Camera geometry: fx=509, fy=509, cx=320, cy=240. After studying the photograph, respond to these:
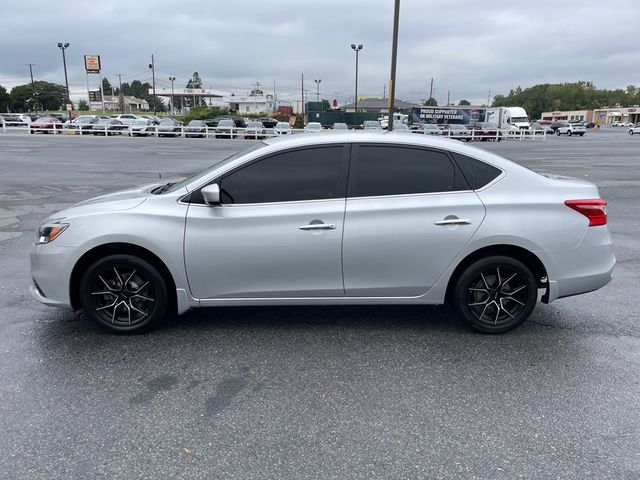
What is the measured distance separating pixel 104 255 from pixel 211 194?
1.05 m

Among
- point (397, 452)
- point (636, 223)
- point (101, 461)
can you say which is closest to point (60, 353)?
point (101, 461)

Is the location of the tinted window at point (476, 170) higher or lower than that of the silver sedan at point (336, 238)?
higher

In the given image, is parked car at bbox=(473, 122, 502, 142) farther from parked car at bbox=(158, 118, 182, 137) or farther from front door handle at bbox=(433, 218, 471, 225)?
front door handle at bbox=(433, 218, 471, 225)

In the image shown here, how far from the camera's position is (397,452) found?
9.29 feet

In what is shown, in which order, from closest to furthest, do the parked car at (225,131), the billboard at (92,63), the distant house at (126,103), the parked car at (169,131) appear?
the parked car at (225,131) → the parked car at (169,131) → the billboard at (92,63) → the distant house at (126,103)

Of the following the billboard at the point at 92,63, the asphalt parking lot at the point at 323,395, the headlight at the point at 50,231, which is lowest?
the asphalt parking lot at the point at 323,395

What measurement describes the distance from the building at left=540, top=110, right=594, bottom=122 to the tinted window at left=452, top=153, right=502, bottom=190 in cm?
14543

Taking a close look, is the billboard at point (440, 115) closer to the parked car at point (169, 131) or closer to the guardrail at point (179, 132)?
the guardrail at point (179, 132)

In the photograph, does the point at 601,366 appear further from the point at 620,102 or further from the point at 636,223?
the point at 620,102

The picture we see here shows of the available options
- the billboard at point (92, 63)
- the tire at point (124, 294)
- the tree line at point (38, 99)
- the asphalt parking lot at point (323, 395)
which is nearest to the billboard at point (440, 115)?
the billboard at point (92, 63)

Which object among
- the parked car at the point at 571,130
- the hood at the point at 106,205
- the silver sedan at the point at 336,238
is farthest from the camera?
the parked car at the point at 571,130

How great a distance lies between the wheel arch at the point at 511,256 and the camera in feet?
13.8

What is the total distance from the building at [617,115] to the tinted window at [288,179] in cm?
14573

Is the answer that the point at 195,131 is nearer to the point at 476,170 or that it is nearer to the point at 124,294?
the point at 124,294
